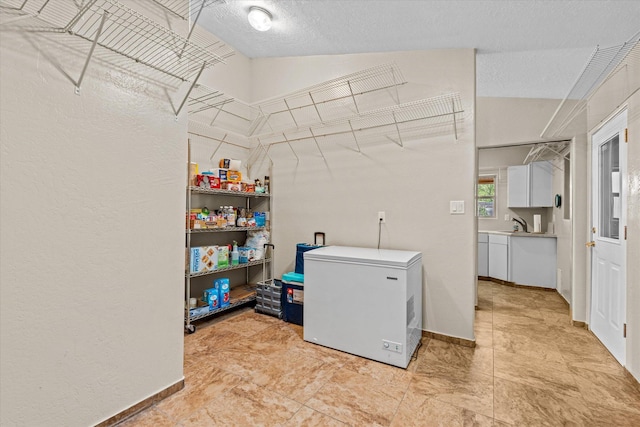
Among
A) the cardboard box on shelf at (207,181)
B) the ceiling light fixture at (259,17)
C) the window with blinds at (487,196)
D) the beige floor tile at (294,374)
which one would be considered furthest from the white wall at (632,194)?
the window with blinds at (487,196)

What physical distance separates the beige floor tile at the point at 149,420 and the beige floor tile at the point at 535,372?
2.09 m

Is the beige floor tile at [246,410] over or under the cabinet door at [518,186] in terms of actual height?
under

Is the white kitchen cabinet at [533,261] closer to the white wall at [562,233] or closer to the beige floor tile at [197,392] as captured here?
the white wall at [562,233]

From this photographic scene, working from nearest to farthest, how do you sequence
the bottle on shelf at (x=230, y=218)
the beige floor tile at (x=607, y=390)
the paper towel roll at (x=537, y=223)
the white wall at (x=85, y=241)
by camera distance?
the white wall at (x=85, y=241) → the beige floor tile at (x=607, y=390) → the bottle on shelf at (x=230, y=218) → the paper towel roll at (x=537, y=223)

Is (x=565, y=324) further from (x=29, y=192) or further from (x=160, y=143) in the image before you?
(x=29, y=192)

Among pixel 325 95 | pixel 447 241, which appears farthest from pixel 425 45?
pixel 447 241

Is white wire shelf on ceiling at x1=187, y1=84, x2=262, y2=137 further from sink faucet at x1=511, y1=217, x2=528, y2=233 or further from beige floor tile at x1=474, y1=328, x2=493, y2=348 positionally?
sink faucet at x1=511, y1=217, x2=528, y2=233

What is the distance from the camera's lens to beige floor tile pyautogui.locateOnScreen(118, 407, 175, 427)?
1585mm

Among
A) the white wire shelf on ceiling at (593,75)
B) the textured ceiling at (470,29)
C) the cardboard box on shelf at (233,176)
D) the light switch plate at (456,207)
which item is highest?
the textured ceiling at (470,29)

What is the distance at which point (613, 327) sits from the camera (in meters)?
2.44

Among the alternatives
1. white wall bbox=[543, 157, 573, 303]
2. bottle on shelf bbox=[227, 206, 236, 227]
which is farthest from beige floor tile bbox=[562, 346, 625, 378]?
bottle on shelf bbox=[227, 206, 236, 227]

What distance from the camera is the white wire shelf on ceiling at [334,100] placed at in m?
2.93

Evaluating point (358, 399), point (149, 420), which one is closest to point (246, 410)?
point (149, 420)

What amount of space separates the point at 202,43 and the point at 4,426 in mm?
3307
